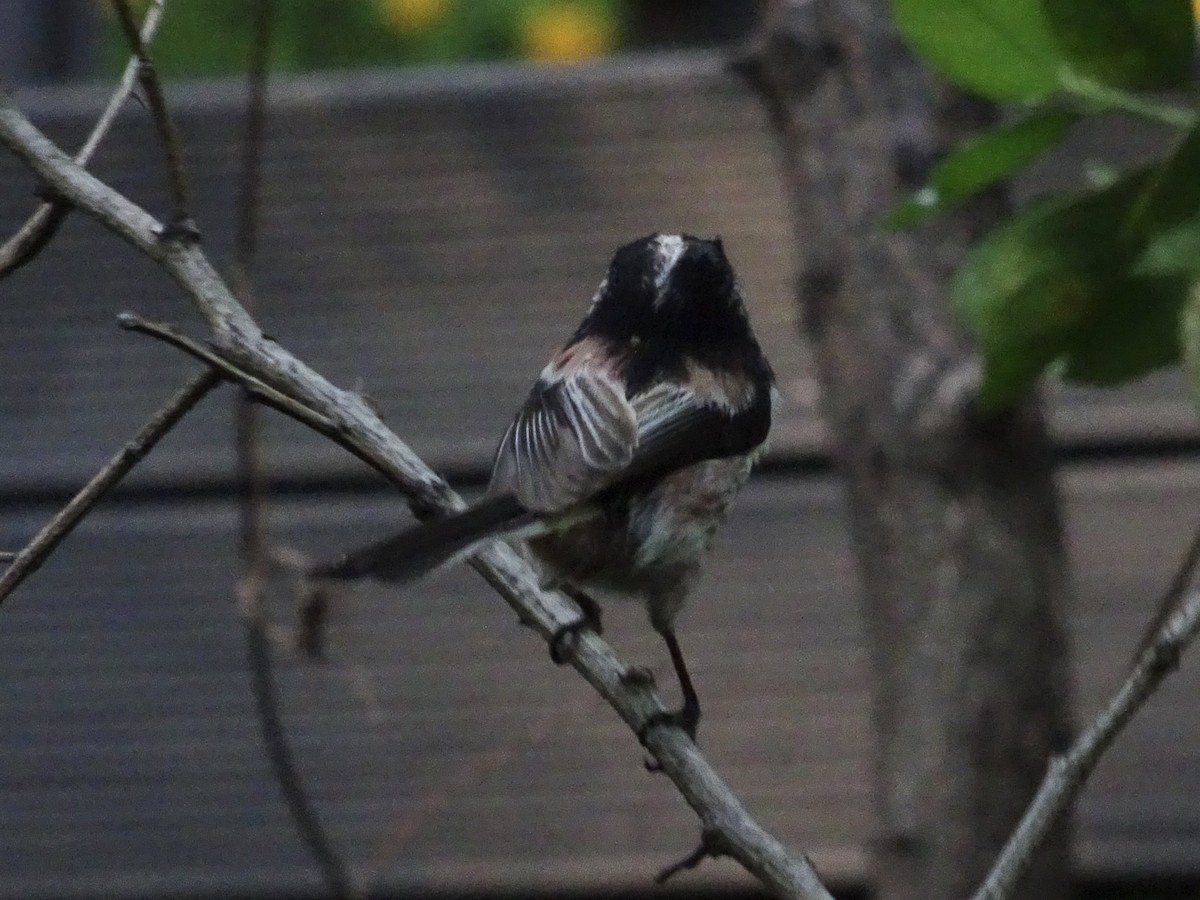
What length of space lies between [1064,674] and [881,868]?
0.23m

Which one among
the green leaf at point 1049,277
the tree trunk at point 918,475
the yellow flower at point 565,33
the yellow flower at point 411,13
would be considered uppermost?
the green leaf at point 1049,277

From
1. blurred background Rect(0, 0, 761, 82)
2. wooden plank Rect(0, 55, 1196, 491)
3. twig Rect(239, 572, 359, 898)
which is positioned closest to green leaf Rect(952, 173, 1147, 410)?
twig Rect(239, 572, 359, 898)

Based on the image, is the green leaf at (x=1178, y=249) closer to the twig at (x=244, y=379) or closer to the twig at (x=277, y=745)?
the twig at (x=244, y=379)

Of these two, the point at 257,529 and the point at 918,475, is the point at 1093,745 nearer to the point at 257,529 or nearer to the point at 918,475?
the point at 918,475

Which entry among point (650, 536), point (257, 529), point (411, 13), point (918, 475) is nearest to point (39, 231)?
point (650, 536)

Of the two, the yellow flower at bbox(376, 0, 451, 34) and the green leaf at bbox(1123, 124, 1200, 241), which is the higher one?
the green leaf at bbox(1123, 124, 1200, 241)

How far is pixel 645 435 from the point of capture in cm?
140

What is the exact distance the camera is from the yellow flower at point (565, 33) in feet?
6.83

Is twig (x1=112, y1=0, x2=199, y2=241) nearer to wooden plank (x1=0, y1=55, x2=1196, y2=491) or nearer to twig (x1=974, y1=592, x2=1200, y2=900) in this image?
twig (x1=974, y1=592, x2=1200, y2=900)

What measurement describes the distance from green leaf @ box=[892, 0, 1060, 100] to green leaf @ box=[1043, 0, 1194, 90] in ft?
0.09

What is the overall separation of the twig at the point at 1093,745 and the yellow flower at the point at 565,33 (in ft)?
4.37

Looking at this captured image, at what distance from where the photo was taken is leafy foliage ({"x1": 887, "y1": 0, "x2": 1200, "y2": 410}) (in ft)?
3.46

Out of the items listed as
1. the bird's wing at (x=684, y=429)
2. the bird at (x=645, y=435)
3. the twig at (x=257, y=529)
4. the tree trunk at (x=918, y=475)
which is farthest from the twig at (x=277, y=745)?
the tree trunk at (x=918, y=475)

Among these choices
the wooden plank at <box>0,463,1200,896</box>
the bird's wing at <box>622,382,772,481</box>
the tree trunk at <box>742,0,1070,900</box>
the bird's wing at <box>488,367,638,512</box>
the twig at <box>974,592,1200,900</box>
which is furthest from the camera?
the wooden plank at <box>0,463,1200,896</box>
